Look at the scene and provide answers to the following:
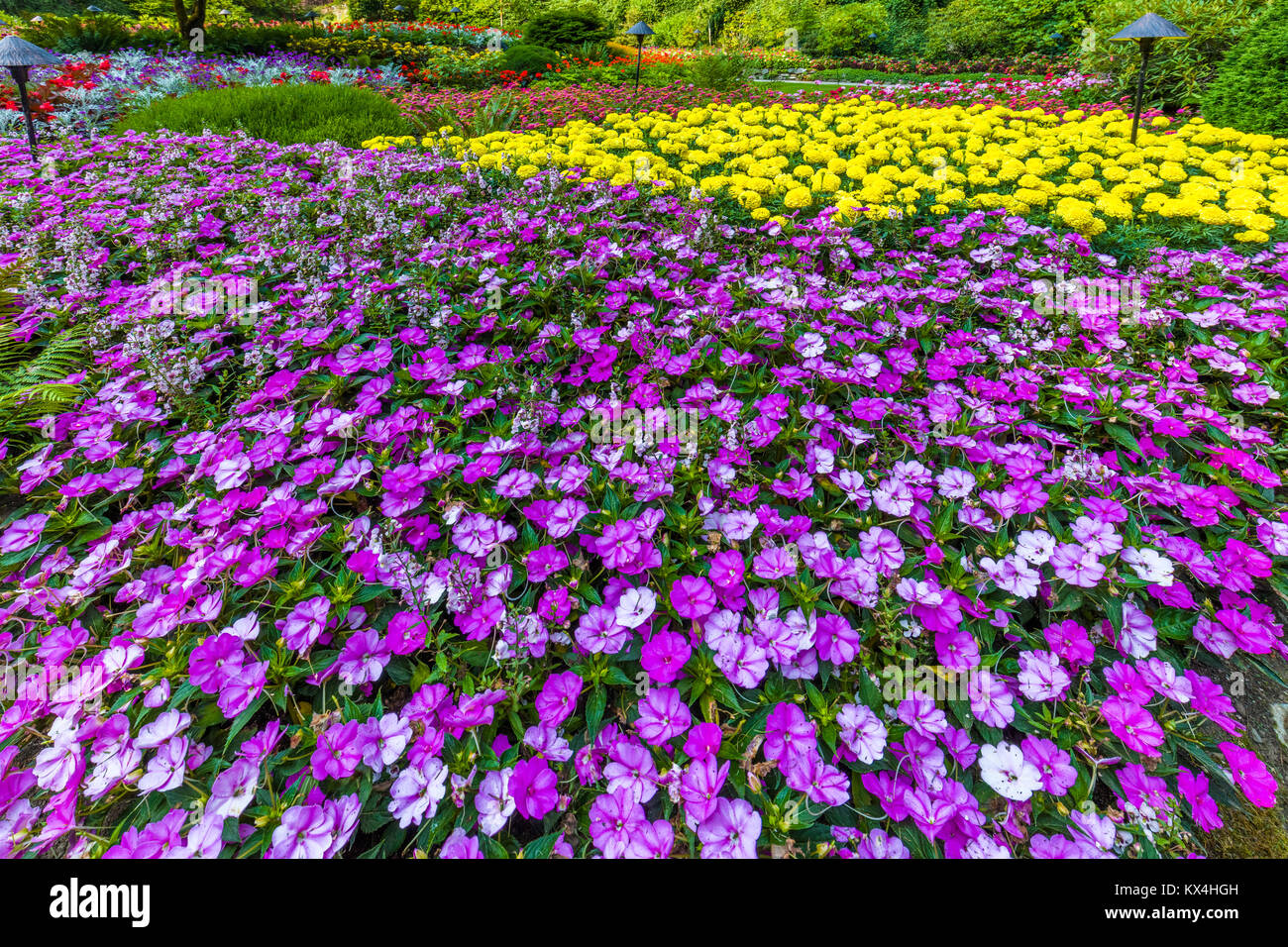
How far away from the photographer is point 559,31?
1565 centimetres

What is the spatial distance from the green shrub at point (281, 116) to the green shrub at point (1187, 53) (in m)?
10.8

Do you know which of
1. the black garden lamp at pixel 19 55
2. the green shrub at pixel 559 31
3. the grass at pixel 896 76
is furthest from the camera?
the green shrub at pixel 559 31

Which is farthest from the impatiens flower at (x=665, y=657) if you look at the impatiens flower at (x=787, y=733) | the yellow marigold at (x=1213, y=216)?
the yellow marigold at (x=1213, y=216)

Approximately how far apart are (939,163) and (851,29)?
2164 centimetres

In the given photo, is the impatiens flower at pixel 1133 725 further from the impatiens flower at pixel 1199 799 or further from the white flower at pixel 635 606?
the white flower at pixel 635 606

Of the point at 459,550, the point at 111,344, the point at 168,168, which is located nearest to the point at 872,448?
the point at 459,550

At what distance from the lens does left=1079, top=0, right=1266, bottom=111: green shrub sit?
8078 mm

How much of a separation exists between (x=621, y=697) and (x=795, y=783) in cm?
51

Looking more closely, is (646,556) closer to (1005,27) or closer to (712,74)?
(712,74)

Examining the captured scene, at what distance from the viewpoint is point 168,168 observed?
16.1 feet

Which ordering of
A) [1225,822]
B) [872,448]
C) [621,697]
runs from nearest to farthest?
1. [1225,822]
2. [621,697]
3. [872,448]

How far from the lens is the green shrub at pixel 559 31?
15500 mm

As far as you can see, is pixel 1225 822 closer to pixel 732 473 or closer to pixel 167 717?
pixel 732 473

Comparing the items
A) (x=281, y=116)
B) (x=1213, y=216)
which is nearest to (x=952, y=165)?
(x=1213, y=216)
